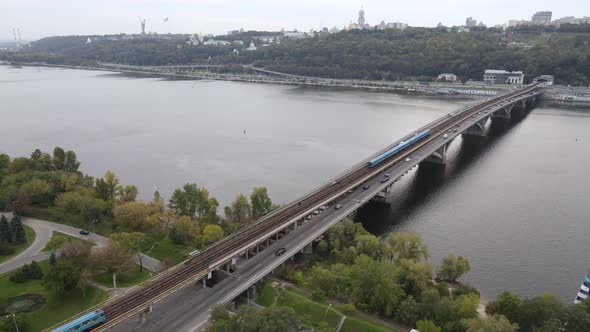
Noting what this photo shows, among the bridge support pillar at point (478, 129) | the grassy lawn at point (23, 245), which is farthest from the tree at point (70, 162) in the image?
the bridge support pillar at point (478, 129)

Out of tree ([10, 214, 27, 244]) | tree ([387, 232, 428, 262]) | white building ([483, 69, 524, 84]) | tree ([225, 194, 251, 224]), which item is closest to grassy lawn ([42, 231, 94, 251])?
tree ([10, 214, 27, 244])

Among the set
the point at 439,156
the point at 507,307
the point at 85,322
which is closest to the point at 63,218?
the point at 85,322

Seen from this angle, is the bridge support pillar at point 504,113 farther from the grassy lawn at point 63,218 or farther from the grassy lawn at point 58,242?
the grassy lawn at point 58,242

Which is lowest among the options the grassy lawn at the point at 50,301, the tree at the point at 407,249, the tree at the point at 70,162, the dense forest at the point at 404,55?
the grassy lawn at the point at 50,301

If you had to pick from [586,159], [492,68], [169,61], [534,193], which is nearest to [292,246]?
[534,193]

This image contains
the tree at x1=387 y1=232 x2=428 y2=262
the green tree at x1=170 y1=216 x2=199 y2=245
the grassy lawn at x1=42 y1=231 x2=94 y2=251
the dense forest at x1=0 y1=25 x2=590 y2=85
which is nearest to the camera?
the grassy lawn at x1=42 y1=231 x2=94 y2=251

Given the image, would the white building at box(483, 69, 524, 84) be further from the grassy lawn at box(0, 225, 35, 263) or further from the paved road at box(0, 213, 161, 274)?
the grassy lawn at box(0, 225, 35, 263)
